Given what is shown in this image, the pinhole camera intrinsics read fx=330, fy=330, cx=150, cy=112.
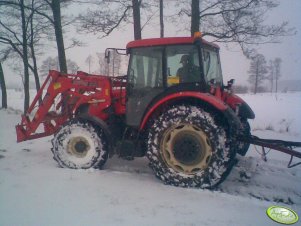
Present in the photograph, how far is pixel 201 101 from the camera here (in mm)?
4578

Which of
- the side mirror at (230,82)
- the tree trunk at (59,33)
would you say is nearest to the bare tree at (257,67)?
the side mirror at (230,82)

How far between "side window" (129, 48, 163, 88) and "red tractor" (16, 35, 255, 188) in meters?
0.01

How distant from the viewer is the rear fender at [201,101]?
4332mm

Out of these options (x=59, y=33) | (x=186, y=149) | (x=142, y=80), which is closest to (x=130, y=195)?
(x=186, y=149)

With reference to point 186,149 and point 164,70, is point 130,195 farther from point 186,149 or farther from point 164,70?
point 164,70

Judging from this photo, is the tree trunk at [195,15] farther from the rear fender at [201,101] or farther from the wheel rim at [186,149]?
the wheel rim at [186,149]

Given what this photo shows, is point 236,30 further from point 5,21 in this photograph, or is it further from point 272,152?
point 5,21

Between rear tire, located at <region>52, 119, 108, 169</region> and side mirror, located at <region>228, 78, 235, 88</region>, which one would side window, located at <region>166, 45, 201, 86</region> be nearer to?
side mirror, located at <region>228, 78, 235, 88</region>

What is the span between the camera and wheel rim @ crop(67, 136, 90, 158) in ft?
17.7

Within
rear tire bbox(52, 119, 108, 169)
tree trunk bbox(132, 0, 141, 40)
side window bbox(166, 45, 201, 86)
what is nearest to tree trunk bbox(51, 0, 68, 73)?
tree trunk bbox(132, 0, 141, 40)

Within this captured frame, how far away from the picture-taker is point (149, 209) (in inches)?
148

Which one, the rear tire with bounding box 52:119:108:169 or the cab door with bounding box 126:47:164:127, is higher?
the cab door with bounding box 126:47:164:127

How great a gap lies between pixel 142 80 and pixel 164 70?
422 mm

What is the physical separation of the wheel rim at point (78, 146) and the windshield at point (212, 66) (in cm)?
220
